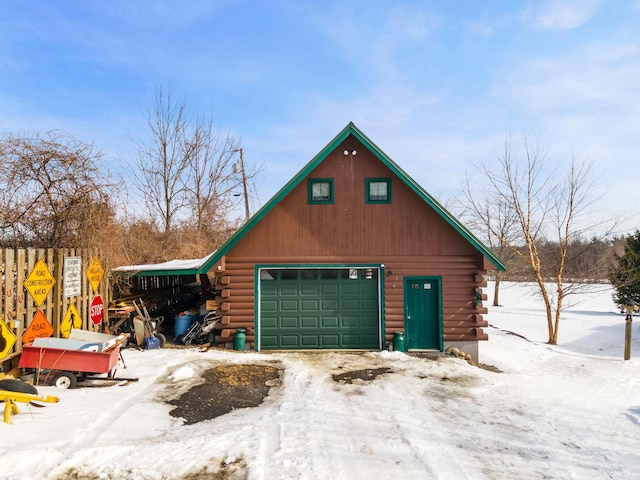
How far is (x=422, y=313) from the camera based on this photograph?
12664mm

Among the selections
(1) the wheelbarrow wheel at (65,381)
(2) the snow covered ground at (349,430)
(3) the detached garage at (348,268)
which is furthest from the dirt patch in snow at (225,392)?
(3) the detached garage at (348,268)

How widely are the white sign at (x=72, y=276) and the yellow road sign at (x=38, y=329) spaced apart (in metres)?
0.98

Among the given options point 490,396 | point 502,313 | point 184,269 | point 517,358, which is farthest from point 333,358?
point 502,313

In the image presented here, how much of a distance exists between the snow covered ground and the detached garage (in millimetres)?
1982

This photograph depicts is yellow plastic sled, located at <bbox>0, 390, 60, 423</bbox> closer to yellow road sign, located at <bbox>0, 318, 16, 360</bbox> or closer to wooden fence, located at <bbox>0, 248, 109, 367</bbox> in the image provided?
yellow road sign, located at <bbox>0, 318, 16, 360</bbox>

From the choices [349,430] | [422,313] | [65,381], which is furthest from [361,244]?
[65,381]

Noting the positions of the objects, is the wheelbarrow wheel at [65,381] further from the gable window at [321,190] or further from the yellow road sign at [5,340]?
the gable window at [321,190]

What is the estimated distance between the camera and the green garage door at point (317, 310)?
1255cm

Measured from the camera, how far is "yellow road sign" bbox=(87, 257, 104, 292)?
10.8m

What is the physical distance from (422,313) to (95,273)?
9622mm

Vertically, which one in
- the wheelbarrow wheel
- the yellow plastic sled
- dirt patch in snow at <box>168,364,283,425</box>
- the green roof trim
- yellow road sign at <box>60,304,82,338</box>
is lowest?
dirt patch in snow at <box>168,364,283,425</box>

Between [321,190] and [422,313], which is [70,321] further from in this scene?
[422,313]

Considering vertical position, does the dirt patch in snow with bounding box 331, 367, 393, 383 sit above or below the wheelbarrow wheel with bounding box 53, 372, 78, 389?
below

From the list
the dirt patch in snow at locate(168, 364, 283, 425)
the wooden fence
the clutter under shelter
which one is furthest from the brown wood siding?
the wooden fence
